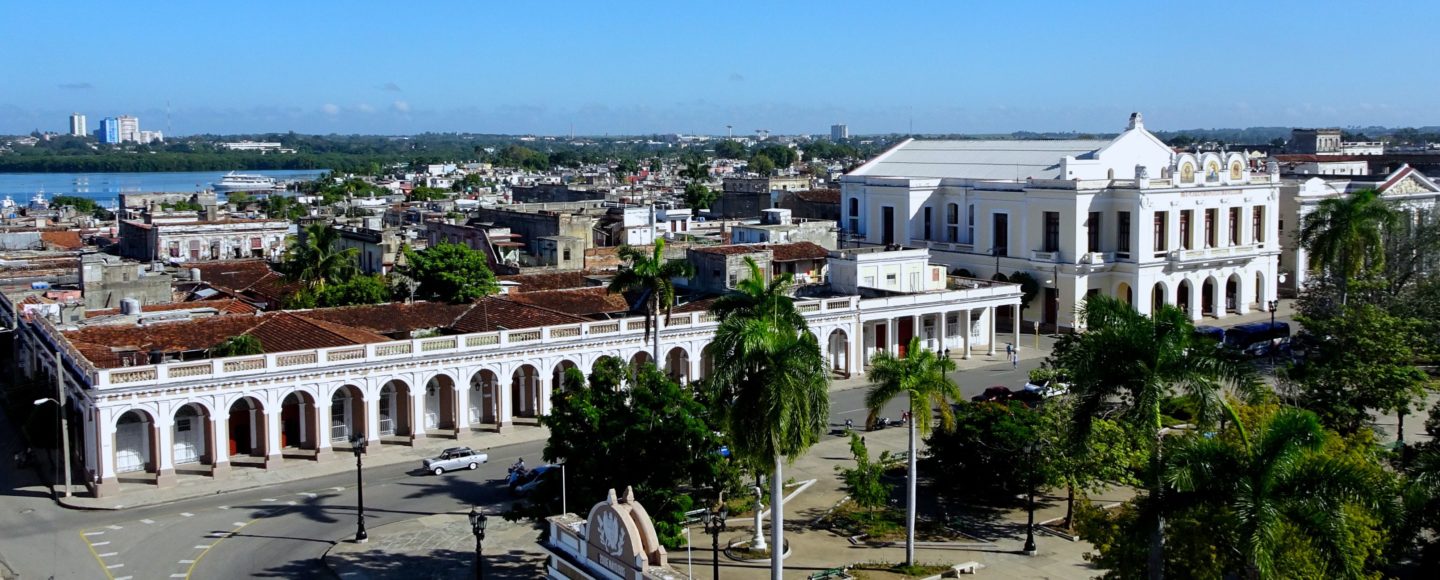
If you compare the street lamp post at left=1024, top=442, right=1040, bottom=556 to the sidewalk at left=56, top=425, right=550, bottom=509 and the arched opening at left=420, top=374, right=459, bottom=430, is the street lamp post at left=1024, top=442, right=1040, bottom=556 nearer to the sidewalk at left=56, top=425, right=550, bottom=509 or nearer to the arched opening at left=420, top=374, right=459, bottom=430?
the sidewalk at left=56, top=425, right=550, bottom=509

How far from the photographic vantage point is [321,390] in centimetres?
3859

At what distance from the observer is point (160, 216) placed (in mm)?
90562

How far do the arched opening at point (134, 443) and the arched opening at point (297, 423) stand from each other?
12.0 ft

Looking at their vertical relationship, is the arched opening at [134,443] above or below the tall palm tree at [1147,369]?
below

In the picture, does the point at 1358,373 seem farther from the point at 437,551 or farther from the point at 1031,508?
the point at 437,551

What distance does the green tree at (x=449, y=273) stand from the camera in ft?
185

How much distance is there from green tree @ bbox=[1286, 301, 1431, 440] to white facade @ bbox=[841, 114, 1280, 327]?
2548 centimetres

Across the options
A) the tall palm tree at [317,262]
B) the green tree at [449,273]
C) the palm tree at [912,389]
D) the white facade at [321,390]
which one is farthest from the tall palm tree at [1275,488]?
the tall palm tree at [317,262]

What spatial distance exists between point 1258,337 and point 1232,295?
11677 mm

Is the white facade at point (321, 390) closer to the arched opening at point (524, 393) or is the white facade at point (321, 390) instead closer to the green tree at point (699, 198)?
the arched opening at point (524, 393)

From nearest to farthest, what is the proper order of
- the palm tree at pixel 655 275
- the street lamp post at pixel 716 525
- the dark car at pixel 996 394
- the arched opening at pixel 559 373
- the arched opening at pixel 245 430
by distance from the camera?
the street lamp post at pixel 716 525, the palm tree at pixel 655 275, the arched opening at pixel 245 430, the dark car at pixel 996 394, the arched opening at pixel 559 373

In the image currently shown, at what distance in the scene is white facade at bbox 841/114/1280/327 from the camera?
62969 millimetres

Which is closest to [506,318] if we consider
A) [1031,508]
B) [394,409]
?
[394,409]

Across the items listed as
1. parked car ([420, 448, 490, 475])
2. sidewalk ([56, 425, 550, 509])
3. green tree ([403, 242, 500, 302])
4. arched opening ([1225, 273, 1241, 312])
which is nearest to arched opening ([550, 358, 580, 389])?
sidewalk ([56, 425, 550, 509])
